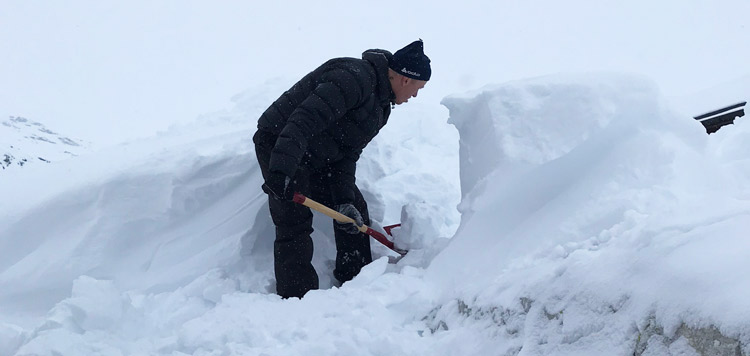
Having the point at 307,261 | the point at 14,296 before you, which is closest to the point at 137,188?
the point at 14,296

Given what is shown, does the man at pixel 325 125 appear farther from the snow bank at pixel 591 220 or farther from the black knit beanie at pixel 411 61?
the snow bank at pixel 591 220

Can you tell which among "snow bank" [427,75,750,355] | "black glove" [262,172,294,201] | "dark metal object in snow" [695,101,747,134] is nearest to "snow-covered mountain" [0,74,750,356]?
"snow bank" [427,75,750,355]

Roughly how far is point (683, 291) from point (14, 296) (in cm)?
337

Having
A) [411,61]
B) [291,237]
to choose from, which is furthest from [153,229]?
[411,61]

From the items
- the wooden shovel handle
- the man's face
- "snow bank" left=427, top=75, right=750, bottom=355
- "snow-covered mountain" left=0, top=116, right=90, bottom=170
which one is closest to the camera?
"snow bank" left=427, top=75, right=750, bottom=355

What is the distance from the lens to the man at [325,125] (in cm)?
288

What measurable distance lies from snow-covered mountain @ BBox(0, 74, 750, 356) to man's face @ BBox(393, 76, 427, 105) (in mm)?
270

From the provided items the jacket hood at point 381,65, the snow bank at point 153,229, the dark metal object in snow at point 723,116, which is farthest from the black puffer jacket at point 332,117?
the dark metal object in snow at point 723,116

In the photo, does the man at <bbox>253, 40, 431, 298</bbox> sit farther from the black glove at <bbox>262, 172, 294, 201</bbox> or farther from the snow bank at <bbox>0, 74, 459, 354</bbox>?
the snow bank at <bbox>0, 74, 459, 354</bbox>

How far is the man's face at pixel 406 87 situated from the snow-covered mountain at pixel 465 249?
0.89 ft

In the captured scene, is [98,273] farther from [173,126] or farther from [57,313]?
[173,126]

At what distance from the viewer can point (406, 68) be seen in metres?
3.09

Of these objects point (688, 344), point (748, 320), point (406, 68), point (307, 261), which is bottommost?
point (307, 261)

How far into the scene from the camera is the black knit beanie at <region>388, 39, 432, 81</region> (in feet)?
10.1
